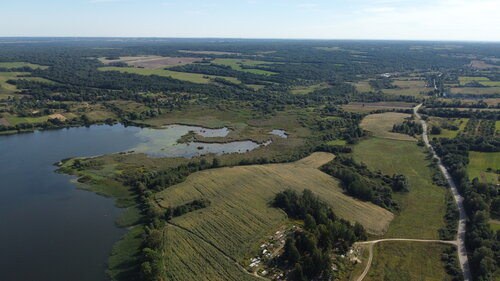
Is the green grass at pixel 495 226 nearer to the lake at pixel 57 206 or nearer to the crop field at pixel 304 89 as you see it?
the lake at pixel 57 206

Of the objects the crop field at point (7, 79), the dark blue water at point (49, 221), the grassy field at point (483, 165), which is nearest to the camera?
the dark blue water at point (49, 221)

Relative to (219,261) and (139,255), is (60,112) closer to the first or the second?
(139,255)

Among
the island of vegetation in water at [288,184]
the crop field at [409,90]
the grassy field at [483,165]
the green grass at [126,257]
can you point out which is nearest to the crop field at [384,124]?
the island of vegetation in water at [288,184]

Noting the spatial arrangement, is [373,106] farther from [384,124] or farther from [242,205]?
[242,205]

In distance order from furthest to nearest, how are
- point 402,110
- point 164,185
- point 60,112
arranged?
point 402,110 → point 60,112 → point 164,185

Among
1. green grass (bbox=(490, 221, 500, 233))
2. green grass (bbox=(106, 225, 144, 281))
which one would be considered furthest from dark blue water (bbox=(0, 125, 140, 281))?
green grass (bbox=(490, 221, 500, 233))

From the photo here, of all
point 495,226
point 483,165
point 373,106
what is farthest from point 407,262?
point 373,106

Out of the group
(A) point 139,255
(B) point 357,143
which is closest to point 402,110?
A: (B) point 357,143
